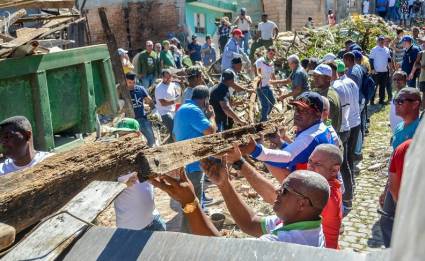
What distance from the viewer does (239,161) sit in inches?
140

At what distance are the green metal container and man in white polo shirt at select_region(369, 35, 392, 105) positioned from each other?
28.1ft

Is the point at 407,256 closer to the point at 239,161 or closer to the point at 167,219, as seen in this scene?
the point at 239,161

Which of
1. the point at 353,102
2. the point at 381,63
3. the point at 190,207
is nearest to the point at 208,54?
the point at 381,63

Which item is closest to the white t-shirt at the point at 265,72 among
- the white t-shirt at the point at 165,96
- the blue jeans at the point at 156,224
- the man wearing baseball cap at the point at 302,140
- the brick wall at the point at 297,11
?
the white t-shirt at the point at 165,96

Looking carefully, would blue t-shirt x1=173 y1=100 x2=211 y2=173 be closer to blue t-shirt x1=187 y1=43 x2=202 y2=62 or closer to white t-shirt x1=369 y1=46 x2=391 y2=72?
white t-shirt x1=369 y1=46 x2=391 y2=72

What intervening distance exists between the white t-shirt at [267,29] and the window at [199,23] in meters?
6.15

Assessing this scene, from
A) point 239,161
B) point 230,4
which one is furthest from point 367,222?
point 230,4

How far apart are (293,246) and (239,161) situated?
73.2 inches

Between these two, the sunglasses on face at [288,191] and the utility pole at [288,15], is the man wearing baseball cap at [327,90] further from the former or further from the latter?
the utility pole at [288,15]

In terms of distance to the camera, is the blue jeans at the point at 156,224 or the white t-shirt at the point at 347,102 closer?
the blue jeans at the point at 156,224

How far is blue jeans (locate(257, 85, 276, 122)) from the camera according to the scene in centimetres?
1071

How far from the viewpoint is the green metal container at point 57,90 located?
487 cm

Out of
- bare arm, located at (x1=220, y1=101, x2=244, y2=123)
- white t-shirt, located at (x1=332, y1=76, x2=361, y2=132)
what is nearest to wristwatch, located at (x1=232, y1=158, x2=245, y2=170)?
white t-shirt, located at (x1=332, y1=76, x2=361, y2=132)

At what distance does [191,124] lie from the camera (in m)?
5.68
